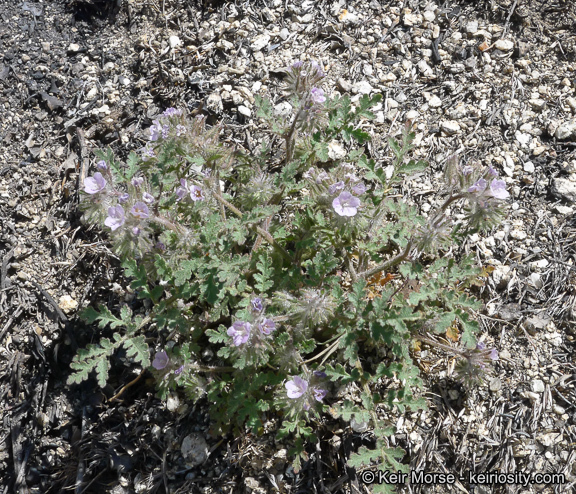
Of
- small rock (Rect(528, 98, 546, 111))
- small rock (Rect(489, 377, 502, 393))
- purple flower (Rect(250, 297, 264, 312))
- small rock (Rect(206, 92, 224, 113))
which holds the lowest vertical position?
small rock (Rect(489, 377, 502, 393))

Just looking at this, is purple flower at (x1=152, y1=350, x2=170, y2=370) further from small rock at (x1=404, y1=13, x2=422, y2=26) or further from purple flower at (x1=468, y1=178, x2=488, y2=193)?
small rock at (x1=404, y1=13, x2=422, y2=26)

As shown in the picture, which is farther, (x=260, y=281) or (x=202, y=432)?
(x=202, y=432)

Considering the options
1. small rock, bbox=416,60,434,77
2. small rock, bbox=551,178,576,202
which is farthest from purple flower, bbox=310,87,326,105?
small rock, bbox=551,178,576,202

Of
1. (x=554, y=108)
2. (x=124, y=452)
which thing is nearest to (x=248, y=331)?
(x=124, y=452)

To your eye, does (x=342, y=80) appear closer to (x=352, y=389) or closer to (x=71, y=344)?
(x=352, y=389)

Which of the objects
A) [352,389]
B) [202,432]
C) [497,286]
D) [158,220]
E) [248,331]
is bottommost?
[202,432]

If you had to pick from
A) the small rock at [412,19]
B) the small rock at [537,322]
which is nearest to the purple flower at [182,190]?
the small rock at [537,322]

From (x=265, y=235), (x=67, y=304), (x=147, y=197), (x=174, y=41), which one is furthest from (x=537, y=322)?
(x=174, y=41)
